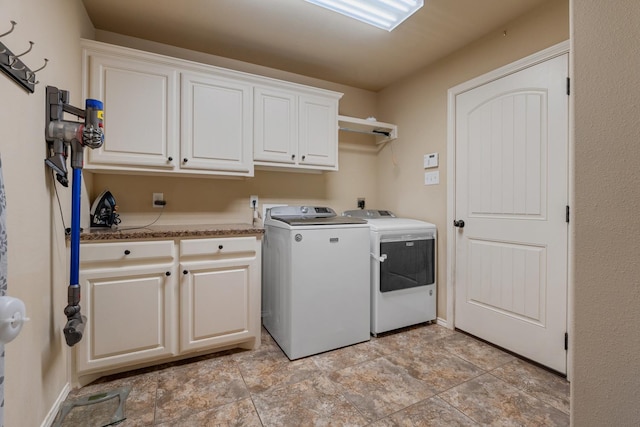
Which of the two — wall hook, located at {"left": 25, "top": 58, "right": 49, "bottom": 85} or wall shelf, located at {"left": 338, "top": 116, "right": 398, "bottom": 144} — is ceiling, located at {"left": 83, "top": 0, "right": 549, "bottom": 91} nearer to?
wall shelf, located at {"left": 338, "top": 116, "right": 398, "bottom": 144}

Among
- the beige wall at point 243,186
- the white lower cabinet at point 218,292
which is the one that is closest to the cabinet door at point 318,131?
the beige wall at point 243,186

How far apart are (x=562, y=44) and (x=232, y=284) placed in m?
2.57

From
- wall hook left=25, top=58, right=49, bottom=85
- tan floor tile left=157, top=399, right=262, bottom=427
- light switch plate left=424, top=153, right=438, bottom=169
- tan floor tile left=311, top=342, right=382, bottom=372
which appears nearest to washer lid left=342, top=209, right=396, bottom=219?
light switch plate left=424, top=153, right=438, bottom=169

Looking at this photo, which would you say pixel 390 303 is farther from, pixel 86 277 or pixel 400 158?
pixel 86 277

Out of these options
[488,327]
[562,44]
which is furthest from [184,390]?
[562,44]

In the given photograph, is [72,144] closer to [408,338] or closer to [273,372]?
[273,372]

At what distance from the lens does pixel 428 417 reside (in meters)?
1.44

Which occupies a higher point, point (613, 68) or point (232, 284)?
point (613, 68)

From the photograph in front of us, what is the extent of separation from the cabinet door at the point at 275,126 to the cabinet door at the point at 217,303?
0.89m

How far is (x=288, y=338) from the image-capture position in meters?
2.00

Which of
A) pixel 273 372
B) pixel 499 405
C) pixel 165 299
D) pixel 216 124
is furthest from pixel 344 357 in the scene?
pixel 216 124

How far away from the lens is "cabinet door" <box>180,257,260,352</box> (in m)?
1.88

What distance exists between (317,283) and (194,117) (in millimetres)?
1466

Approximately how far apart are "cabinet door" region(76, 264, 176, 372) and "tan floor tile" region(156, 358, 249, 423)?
176mm
